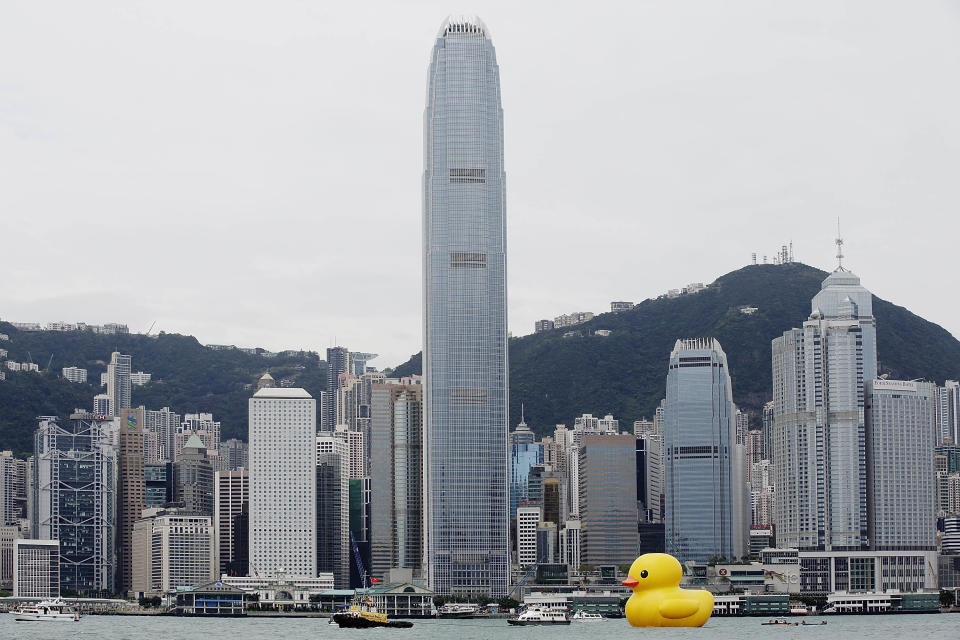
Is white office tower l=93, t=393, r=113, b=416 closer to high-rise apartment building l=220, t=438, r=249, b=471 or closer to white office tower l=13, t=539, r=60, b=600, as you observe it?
high-rise apartment building l=220, t=438, r=249, b=471

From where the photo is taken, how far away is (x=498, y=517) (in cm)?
12088

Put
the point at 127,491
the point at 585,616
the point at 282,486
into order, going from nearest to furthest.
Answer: the point at 585,616, the point at 282,486, the point at 127,491

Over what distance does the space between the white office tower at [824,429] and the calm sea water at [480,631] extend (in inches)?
1091

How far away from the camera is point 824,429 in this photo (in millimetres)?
128750

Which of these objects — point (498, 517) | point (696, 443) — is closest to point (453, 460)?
point (498, 517)

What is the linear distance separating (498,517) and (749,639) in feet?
178

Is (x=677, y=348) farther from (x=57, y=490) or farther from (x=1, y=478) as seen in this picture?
(x=1, y=478)

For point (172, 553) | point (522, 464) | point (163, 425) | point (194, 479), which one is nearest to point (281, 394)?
point (172, 553)

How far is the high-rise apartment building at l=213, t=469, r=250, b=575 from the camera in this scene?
144 m

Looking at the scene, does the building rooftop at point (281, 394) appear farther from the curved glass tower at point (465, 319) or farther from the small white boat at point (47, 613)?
the small white boat at point (47, 613)

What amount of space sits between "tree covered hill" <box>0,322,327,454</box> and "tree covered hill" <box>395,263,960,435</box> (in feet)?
81.9

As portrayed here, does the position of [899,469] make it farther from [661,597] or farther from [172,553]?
[661,597]

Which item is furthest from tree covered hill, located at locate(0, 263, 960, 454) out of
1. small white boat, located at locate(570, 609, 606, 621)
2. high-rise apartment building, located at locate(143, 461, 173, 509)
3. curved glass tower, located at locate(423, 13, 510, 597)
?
small white boat, located at locate(570, 609, 606, 621)

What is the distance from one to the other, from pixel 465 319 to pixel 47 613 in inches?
1459
